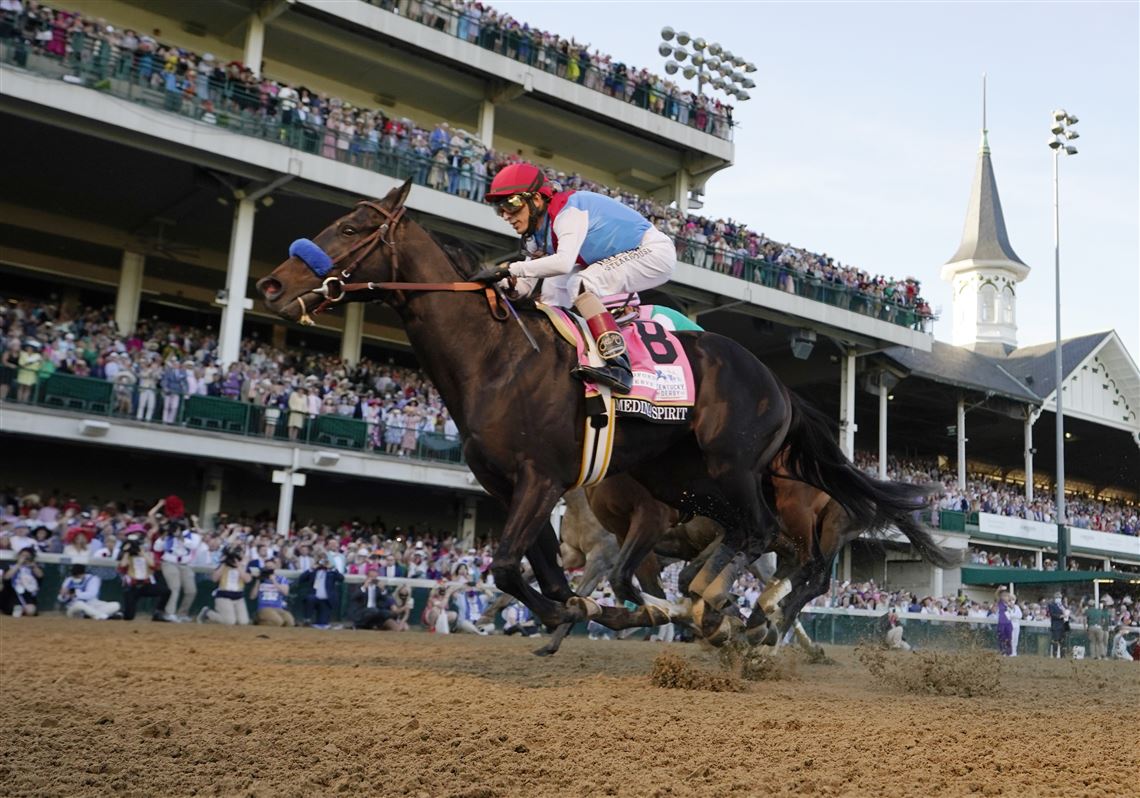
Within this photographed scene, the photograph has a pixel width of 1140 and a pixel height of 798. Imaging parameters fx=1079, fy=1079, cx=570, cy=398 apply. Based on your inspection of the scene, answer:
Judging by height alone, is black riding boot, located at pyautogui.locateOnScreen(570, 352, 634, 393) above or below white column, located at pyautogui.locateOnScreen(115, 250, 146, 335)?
below

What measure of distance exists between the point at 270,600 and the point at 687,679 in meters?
9.96

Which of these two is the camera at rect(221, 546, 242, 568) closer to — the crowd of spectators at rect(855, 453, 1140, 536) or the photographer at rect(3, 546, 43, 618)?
the photographer at rect(3, 546, 43, 618)

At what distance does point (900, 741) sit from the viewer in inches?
181

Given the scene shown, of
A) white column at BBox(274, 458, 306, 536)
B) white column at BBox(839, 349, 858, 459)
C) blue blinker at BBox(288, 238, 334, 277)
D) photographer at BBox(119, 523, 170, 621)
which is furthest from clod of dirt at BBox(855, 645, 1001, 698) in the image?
white column at BBox(839, 349, 858, 459)

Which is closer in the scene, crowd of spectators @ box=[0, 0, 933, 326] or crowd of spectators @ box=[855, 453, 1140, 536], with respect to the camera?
crowd of spectators @ box=[0, 0, 933, 326]

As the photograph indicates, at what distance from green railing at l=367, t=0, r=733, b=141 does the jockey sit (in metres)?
19.3

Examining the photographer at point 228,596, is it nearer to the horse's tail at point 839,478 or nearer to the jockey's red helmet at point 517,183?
the horse's tail at point 839,478

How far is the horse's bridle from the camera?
5953 mm

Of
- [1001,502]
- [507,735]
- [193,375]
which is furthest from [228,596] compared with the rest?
[1001,502]

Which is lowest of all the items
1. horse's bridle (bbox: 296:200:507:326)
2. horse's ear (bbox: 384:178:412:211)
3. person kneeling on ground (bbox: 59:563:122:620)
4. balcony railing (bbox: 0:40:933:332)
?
person kneeling on ground (bbox: 59:563:122:620)

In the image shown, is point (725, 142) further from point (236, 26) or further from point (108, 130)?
point (108, 130)

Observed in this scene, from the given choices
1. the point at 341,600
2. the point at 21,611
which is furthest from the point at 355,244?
the point at 341,600

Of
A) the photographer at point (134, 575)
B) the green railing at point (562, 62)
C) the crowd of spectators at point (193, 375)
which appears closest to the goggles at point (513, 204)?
the photographer at point (134, 575)

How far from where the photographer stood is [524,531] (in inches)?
223
